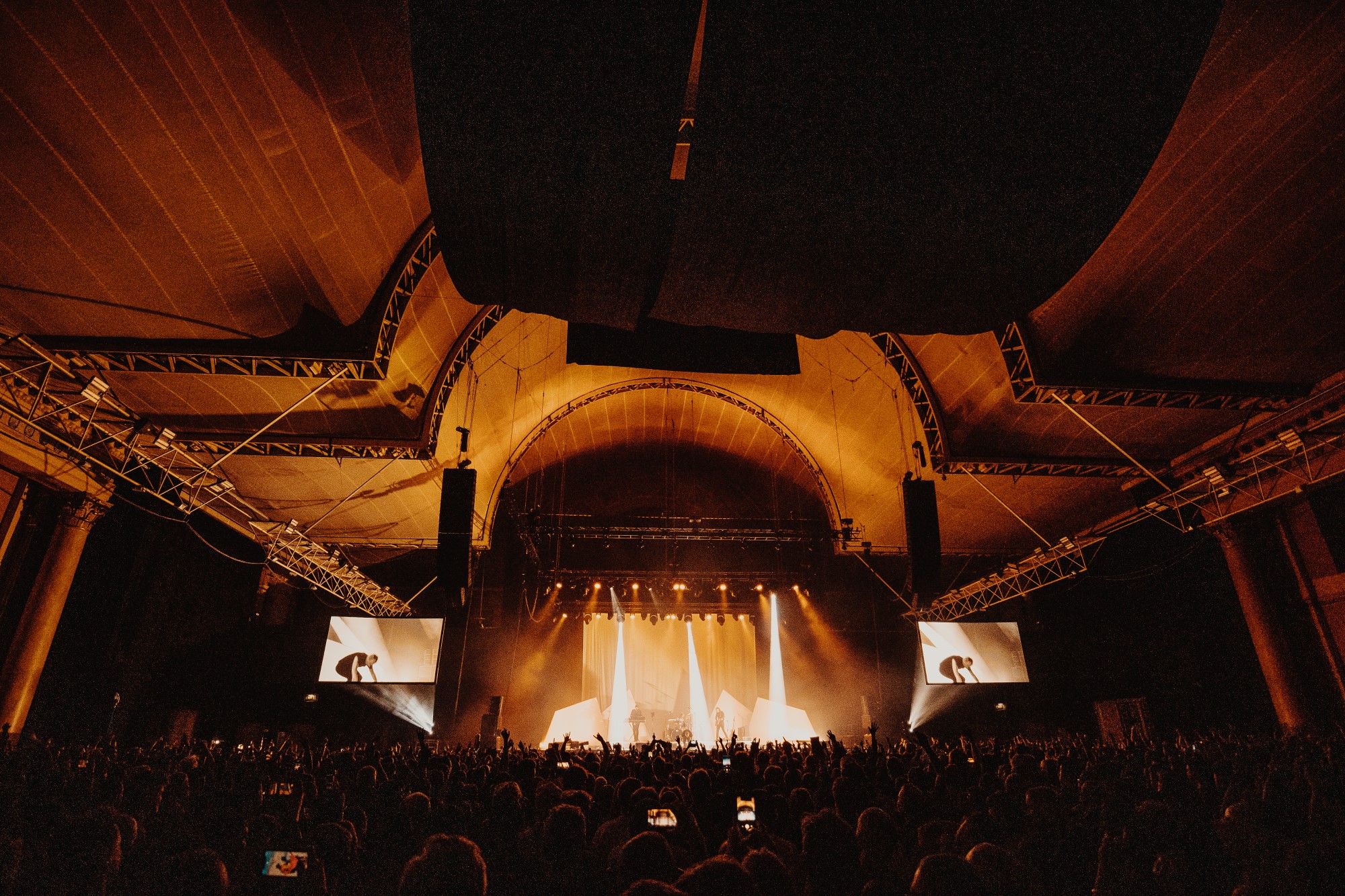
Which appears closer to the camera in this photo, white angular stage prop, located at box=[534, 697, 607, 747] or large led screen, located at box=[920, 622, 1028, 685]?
large led screen, located at box=[920, 622, 1028, 685]

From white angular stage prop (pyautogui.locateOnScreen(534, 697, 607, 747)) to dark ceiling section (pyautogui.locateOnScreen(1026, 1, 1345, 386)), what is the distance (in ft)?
47.5

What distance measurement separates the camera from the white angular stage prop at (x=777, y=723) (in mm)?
17078

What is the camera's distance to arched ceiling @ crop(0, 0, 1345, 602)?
479cm

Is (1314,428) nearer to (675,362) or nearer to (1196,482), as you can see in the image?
(1196,482)

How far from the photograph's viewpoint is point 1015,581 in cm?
1437

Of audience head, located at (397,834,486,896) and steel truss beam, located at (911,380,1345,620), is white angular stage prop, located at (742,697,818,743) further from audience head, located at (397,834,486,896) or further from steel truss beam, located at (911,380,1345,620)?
audience head, located at (397,834,486,896)

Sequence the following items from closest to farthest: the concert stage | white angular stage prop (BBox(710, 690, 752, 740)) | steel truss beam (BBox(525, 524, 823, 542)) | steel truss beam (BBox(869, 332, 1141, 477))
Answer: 1. steel truss beam (BBox(869, 332, 1141, 477))
2. steel truss beam (BBox(525, 524, 823, 542))
3. the concert stage
4. white angular stage prop (BBox(710, 690, 752, 740))

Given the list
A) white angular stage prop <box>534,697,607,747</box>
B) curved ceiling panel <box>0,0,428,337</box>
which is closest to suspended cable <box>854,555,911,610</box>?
white angular stage prop <box>534,697,607,747</box>

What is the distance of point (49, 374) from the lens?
23.2 ft

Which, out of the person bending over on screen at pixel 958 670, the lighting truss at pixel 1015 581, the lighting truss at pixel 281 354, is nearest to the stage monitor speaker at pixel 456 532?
the lighting truss at pixel 281 354

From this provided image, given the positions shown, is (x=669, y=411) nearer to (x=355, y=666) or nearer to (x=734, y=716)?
(x=734, y=716)

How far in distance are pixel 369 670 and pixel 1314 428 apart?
727 inches

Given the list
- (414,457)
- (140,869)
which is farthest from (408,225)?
(140,869)

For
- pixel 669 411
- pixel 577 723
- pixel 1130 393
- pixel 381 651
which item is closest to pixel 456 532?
pixel 669 411
